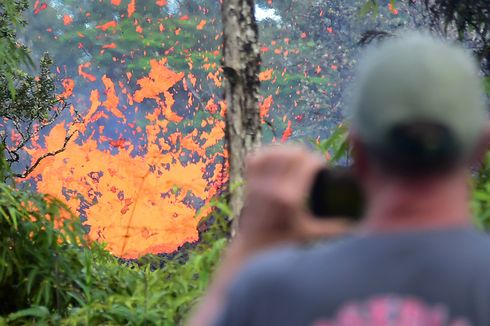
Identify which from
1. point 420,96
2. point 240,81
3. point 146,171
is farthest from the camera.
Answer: point 146,171

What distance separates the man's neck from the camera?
1174 mm

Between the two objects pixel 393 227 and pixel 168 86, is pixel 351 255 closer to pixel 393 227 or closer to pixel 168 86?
pixel 393 227

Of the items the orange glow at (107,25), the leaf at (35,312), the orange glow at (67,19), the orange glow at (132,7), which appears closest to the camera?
→ the leaf at (35,312)

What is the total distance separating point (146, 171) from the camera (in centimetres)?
2673

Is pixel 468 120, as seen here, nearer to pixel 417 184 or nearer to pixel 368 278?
pixel 417 184

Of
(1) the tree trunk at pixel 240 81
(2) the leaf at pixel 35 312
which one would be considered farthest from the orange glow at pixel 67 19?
(2) the leaf at pixel 35 312

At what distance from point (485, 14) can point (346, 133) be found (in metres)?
2.70

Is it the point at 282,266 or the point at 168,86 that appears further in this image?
the point at 168,86

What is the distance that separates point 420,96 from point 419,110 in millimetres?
17

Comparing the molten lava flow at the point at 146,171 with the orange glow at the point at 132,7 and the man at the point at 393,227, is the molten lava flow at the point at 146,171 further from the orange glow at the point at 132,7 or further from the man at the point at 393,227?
the man at the point at 393,227

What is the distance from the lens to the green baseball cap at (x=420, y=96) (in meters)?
1.14

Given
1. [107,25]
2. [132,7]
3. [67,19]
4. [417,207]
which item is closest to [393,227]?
[417,207]

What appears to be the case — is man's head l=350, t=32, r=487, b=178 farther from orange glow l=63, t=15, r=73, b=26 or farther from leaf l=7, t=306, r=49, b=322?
orange glow l=63, t=15, r=73, b=26

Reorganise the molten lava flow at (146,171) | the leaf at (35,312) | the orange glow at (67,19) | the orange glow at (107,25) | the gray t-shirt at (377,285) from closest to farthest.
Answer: the gray t-shirt at (377,285) → the leaf at (35,312) → the molten lava flow at (146,171) → the orange glow at (107,25) → the orange glow at (67,19)
